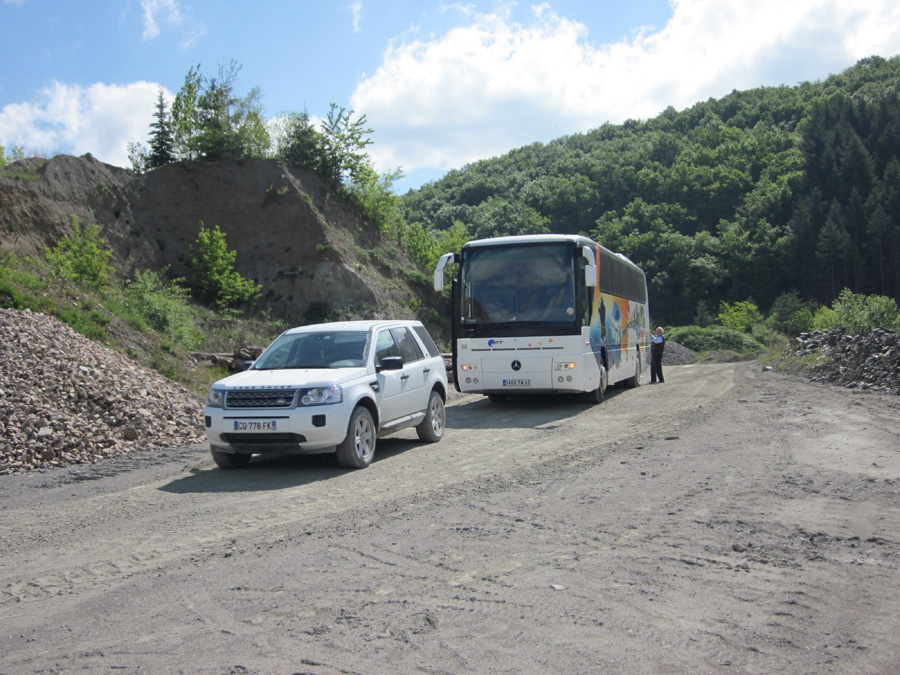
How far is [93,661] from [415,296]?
A: 1243 inches

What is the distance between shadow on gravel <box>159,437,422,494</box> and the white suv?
250 mm

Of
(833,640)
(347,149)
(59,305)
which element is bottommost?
(833,640)

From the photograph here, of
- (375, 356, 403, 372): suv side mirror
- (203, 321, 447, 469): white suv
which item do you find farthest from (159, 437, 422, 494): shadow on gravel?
(375, 356, 403, 372): suv side mirror

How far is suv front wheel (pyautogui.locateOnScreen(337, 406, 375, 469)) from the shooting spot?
9.49 metres

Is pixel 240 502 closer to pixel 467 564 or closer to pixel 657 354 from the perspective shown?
pixel 467 564

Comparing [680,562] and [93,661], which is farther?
[680,562]

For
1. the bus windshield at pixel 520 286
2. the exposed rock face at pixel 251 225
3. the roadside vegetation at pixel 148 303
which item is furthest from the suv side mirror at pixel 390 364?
the exposed rock face at pixel 251 225

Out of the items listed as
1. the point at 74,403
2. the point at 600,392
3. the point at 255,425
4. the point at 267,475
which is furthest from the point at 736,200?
the point at 255,425

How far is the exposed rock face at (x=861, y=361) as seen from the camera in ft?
58.4

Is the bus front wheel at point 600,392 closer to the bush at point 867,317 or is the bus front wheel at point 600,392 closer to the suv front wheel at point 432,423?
the suv front wheel at point 432,423

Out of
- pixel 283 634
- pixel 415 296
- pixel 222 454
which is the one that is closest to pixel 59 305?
pixel 222 454

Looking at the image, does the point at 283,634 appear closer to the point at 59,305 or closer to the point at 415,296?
the point at 59,305

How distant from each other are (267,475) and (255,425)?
0.69 metres

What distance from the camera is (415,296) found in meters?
35.3
